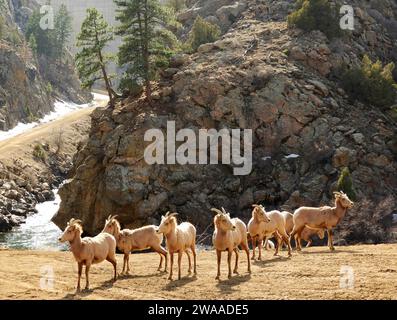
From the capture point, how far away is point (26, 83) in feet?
328

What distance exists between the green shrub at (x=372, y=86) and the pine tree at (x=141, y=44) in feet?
59.1

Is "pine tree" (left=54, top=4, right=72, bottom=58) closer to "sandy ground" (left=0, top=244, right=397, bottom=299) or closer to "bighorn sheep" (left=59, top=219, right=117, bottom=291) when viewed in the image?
"sandy ground" (left=0, top=244, right=397, bottom=299)

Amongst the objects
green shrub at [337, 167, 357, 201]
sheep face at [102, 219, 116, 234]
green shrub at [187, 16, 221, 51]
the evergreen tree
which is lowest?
sheep face at [102, 219, 116, 234]

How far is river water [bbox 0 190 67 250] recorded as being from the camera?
42.8 metres

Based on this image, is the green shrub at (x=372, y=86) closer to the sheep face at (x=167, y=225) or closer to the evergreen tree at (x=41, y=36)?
the sheep face at (x=167, y=225)

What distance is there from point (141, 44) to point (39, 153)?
1259 inches

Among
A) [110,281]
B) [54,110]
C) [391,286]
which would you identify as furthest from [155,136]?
[54,110]

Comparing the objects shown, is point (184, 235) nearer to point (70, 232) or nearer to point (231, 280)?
point (231, 280)

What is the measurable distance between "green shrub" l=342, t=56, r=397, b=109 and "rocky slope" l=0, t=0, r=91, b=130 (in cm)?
6063

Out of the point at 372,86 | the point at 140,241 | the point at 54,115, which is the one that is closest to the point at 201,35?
the point at 372,86

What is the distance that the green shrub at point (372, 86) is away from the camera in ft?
156

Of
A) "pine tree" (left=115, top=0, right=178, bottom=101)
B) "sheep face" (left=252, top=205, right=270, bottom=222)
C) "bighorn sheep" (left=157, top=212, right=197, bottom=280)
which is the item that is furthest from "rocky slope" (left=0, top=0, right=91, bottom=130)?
"bighorn sheep" (left=157, top=212, right=197, bottom=280)

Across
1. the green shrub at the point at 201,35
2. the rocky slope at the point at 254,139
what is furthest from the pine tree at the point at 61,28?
the rocky slope at the point at 254,139
